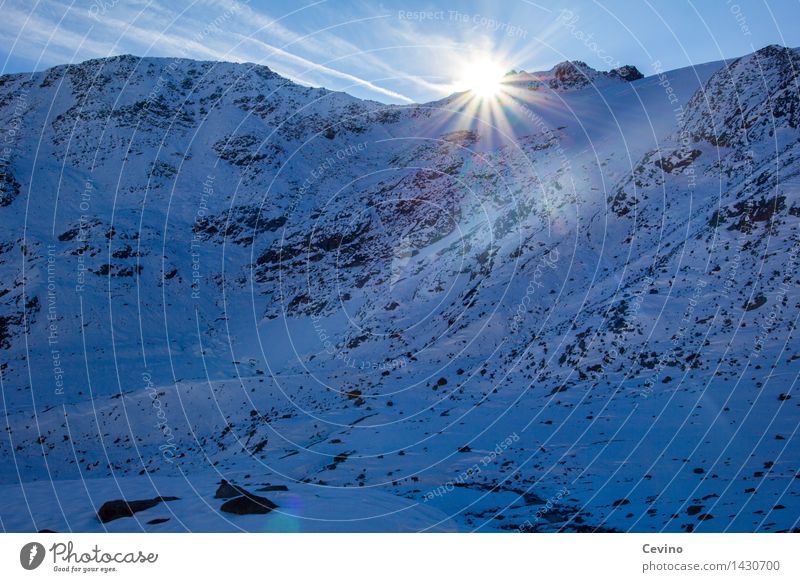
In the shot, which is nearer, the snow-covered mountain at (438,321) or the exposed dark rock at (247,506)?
the exposed dark rock at (247,506)

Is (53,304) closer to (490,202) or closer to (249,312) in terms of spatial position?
(249,312)

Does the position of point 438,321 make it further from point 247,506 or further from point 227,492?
point 247,506

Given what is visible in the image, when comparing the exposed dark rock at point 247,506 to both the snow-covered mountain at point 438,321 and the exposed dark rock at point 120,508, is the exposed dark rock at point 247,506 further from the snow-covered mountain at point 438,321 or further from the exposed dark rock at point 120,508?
the exposed dark rock at point 120,508
